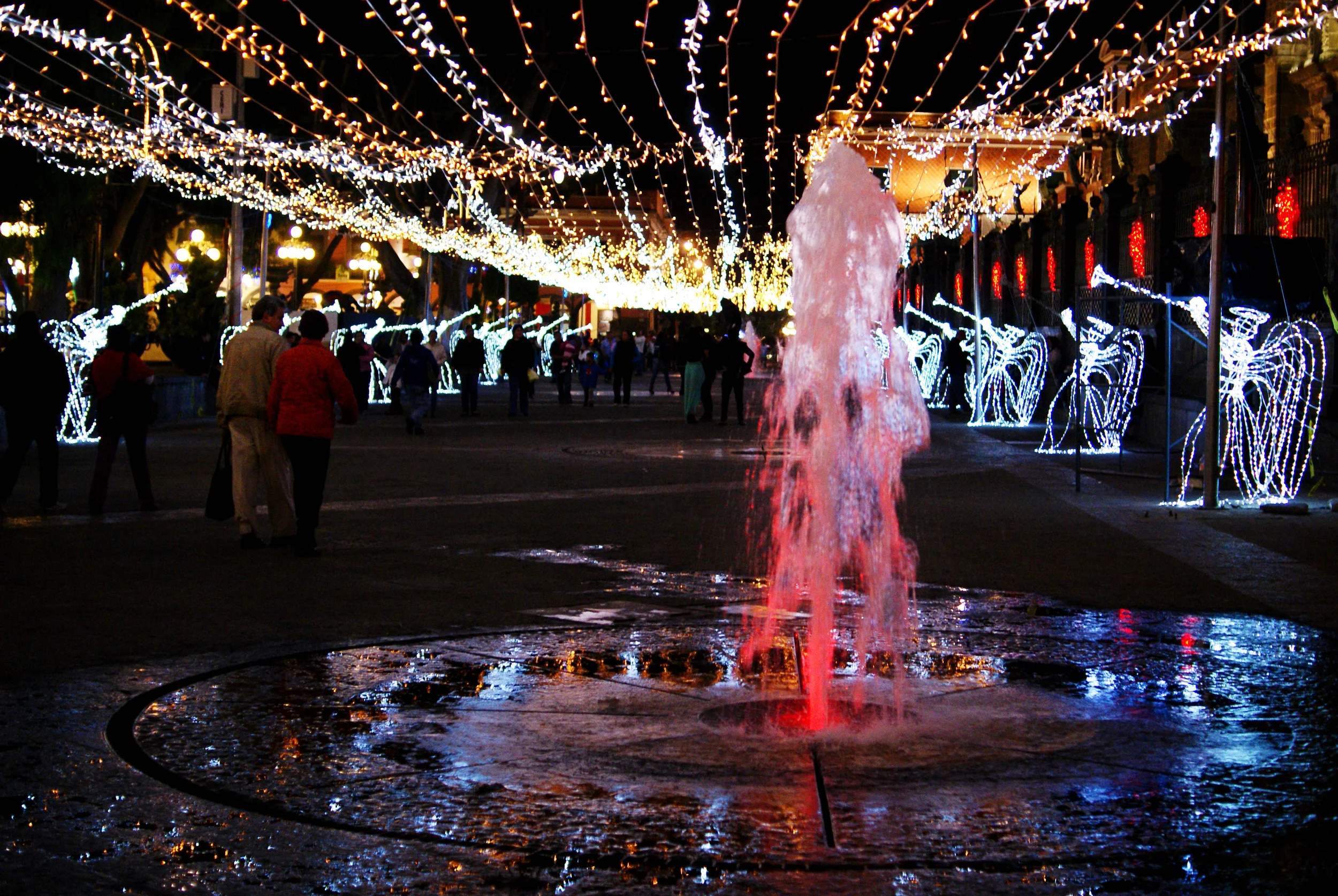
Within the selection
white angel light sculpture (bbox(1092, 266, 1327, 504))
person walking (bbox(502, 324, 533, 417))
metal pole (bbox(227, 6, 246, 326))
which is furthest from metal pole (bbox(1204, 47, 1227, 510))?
metal pole (bbox(227, 6, 246, 326))

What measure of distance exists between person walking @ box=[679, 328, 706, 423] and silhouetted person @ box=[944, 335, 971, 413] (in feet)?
27.1

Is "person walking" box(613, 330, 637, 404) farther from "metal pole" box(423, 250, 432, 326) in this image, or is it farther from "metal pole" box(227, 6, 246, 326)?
"metal pole" box(423, 250, 432, 326)

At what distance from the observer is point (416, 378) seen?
1027 inches

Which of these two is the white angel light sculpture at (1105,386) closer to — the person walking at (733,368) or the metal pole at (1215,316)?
the metal pole at (1215,316)

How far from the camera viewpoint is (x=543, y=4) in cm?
4150

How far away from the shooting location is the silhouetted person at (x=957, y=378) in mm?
35625

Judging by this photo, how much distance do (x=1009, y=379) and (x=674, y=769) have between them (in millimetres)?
24351

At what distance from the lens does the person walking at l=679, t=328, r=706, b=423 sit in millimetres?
28469

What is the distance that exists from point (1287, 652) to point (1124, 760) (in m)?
2.50

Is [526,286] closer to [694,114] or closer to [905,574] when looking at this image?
[694,114]

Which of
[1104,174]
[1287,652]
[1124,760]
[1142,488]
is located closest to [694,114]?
[1142,488]

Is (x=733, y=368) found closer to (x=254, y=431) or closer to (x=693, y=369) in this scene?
(x=693, y=369)

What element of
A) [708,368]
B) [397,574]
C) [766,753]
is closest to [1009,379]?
[708,368]

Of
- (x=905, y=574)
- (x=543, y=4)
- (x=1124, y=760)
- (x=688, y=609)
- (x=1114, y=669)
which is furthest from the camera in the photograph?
(x=543, y=4)
